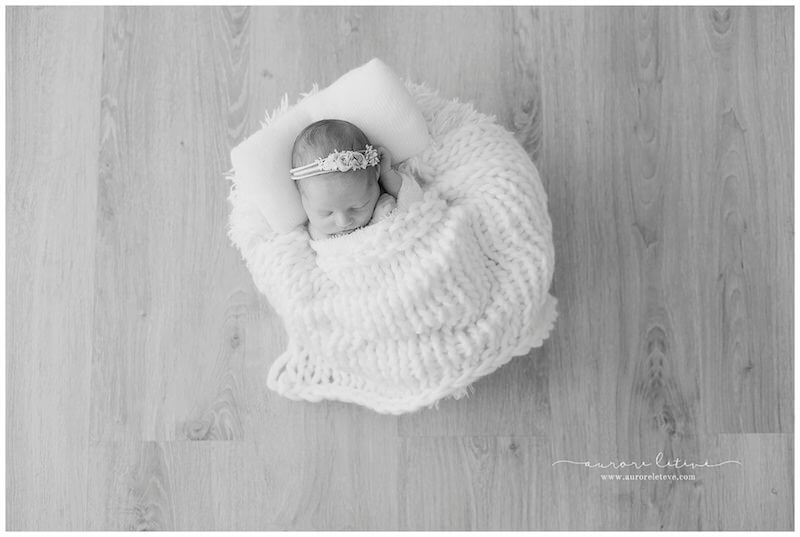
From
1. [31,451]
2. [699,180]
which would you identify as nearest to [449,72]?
[699,180]

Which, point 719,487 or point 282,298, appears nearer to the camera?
point 282,298

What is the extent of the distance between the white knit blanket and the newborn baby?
35 millimetres

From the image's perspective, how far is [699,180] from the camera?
1301 millimetres

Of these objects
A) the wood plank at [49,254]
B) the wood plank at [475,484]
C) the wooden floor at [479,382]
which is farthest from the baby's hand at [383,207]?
the wood plank at [49,254]

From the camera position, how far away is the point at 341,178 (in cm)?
99

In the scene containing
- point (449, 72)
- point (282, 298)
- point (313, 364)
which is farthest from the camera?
point (449, 72)

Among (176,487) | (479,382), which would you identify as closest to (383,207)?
(479,382)

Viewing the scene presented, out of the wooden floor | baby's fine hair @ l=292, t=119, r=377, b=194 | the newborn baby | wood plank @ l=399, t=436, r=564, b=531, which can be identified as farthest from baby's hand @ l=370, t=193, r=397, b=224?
wood plank @ l=399, t=436, r=564, b=531

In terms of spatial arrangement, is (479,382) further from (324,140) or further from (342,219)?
(324,140)

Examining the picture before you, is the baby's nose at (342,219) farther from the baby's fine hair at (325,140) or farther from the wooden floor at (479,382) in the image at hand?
the wooden floor at (479,382)

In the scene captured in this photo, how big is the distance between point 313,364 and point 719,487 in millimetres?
833

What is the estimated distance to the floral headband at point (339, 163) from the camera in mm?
983

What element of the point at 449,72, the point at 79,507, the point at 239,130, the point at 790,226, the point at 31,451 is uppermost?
the point at 449,72

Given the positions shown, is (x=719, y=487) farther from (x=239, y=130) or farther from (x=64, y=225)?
(x=64, y=225)
